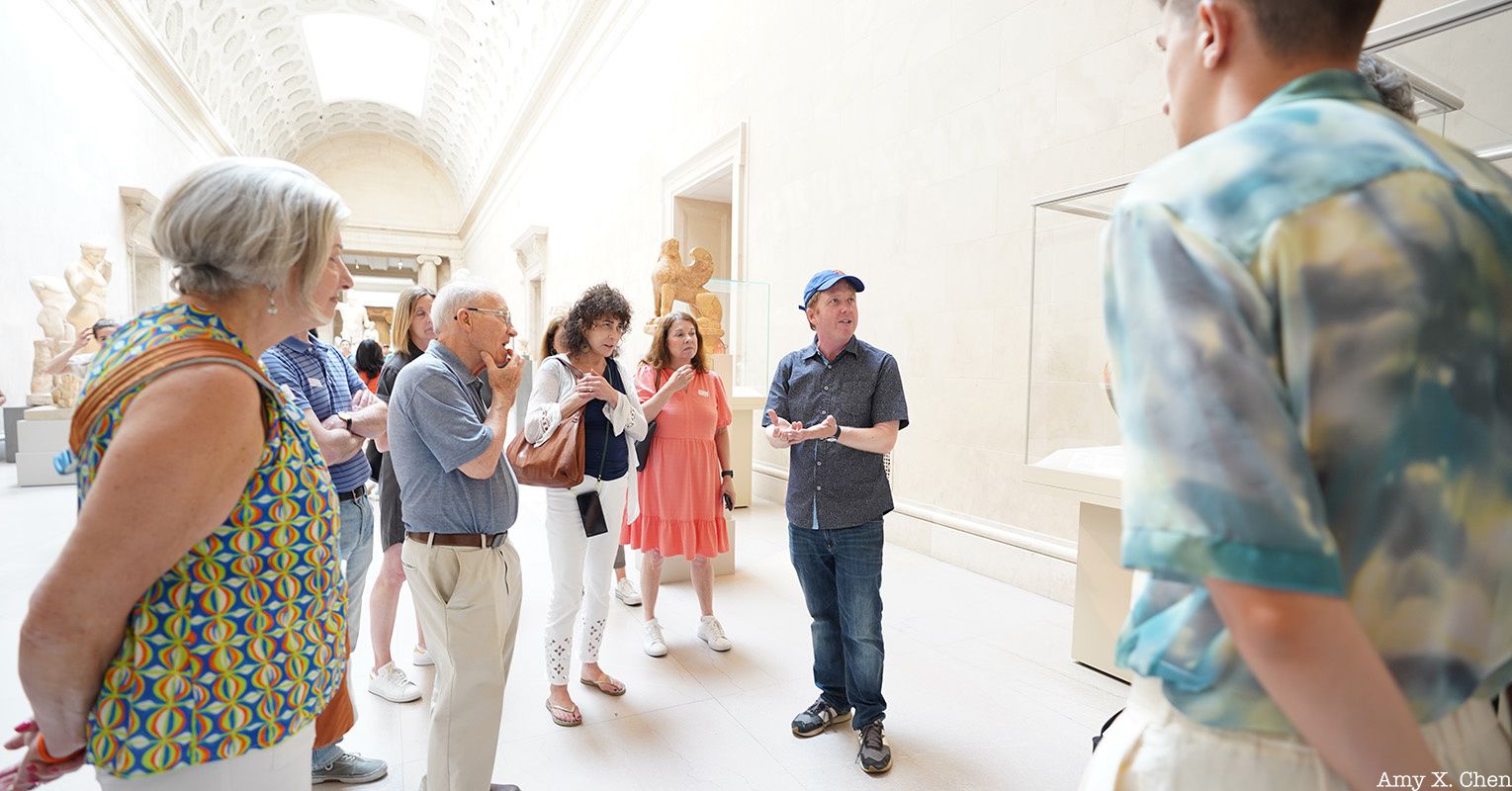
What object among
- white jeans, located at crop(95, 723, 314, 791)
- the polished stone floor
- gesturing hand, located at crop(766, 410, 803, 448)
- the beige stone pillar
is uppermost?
the beige stone pillar

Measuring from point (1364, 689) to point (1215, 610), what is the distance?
0.13m

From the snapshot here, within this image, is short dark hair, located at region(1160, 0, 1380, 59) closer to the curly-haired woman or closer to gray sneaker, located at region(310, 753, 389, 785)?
the curly-haired woman

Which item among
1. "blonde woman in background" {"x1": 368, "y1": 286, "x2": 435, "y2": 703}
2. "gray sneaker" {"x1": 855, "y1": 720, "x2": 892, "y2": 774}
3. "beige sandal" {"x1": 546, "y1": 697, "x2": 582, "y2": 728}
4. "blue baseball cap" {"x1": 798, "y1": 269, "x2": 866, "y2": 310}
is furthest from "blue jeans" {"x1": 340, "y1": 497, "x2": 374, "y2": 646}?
"gray sneaker" {"x1": 855, "y1": 720, "x2": 892, "y2": 774}

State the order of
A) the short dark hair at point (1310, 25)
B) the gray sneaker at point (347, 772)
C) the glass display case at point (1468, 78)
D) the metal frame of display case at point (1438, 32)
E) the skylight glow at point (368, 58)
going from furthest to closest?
the skylight glow at point (368, 58), the gray sneaker at point (347, 772), the glass display case at point (1468, 78), the metal frame of display case at point (1438, 32), the short dark hair at point (1310, 25)

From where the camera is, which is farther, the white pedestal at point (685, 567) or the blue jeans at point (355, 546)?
the white pedestal at point (685, 567)

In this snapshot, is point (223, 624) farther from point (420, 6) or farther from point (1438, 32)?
point (420, 6)

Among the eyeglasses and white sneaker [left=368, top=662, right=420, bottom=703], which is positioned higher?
the eyeglasses

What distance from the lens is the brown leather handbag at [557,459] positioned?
3.23m

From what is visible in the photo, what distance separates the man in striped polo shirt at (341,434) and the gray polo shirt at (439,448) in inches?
16.4

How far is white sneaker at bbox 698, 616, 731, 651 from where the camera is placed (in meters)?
4.30

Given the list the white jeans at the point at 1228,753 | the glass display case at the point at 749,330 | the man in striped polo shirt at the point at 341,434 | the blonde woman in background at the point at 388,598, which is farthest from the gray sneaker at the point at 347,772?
the glass display case at the point at 749,330

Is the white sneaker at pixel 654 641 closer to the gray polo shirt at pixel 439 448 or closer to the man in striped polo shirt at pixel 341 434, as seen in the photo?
the man in striped polo shirt at pixel 341 434

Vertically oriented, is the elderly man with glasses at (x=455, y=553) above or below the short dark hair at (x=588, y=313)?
below

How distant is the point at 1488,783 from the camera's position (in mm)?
784
